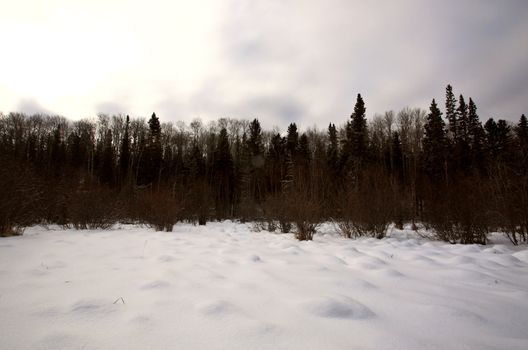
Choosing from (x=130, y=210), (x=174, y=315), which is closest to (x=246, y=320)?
(x=174, y=315)

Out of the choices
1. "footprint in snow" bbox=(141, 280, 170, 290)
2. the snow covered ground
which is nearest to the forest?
the snow covered ground

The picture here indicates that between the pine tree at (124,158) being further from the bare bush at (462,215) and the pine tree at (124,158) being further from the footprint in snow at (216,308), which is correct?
the footprint in snow at (216,308)

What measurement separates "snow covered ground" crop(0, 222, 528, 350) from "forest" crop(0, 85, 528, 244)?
12.3 feet

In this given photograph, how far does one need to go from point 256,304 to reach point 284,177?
73.3 ft

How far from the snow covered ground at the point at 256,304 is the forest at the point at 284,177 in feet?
12.3

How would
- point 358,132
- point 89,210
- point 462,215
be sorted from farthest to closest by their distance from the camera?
point 358,132 < point 89,210 < point 462,215

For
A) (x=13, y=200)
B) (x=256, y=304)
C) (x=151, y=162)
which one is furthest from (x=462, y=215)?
(x=151, y=162)

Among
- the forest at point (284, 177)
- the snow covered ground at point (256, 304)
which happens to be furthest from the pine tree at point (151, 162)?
the snow covered ground at point (256, 304)

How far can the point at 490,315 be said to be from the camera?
2031 millimetres

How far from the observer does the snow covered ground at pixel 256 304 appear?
161 centimetres

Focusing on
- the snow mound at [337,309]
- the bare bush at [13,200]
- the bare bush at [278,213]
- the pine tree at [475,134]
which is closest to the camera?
the snow mound at [337,309]

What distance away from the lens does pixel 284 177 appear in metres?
24.4

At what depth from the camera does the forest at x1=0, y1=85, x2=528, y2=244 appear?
22.5 feet

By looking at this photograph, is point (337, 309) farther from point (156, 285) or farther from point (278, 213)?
point (278, 213)
